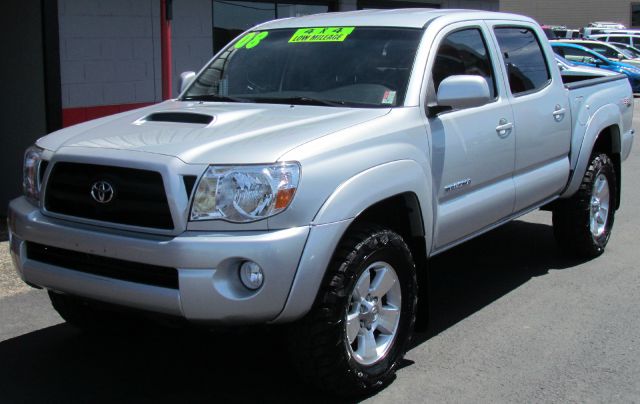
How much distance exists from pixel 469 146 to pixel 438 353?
1.23m

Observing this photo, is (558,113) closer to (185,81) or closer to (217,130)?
(185,81)

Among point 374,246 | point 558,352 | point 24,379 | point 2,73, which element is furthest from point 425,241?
point 2,73

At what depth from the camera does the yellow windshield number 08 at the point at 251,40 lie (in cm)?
553

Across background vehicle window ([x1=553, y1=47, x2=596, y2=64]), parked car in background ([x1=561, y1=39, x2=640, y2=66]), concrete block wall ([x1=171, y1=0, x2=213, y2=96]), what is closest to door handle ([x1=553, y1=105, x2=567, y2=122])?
concrete block wall ([x1=171, y1=0, x2=213, y2=96])

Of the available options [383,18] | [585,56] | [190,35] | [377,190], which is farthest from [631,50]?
[377,190]

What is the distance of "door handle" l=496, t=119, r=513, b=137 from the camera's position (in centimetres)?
523

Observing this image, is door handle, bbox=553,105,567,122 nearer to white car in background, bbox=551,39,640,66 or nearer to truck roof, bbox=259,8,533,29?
truck roof, bbox=259,8,533,29

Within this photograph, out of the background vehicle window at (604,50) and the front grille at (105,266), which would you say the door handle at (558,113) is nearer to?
the front grille at (105,266)

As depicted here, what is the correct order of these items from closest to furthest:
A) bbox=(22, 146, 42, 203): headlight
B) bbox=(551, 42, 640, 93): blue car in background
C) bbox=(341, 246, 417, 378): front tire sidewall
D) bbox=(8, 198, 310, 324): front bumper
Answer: bbox=(8, 198, 310, 324): front bumper < bbox=(341, 246, 417, 378): front tire sidewall < bbox=(22, 146, 42, 203): headlight < bbox=(551, 42, 640, 93): blue car in background

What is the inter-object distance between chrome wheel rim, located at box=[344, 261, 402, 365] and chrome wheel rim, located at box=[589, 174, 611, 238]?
9.74 feet

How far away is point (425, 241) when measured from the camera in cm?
455

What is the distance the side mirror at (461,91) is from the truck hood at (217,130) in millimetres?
367

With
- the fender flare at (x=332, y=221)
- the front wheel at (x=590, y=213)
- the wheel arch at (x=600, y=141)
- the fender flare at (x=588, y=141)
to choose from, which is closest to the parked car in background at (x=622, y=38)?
the wheel arch at (x=600, y=141)

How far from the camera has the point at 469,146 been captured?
4926 mm
